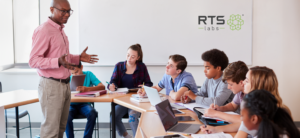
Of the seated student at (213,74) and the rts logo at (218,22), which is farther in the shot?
the rts logo at (218,22)

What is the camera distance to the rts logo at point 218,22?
357 cm

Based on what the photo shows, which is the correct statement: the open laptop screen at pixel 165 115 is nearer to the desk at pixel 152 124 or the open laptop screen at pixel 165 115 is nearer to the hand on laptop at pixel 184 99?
the desk at pixel 152 124

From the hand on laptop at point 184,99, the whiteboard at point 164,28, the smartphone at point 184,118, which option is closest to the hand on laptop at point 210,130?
the smartphone at point 184,118

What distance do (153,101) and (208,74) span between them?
0.58 meters

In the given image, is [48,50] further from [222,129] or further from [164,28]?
[164,28]

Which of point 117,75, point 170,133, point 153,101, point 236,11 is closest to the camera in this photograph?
point 170,133

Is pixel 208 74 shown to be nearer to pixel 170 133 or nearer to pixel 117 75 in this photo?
pixel 170 133

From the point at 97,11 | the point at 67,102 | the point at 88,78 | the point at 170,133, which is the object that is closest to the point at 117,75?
the point at 88,78

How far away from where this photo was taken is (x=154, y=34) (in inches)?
142

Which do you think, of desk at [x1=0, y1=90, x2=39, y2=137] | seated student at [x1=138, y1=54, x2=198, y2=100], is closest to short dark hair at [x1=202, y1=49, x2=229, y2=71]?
seated student at [x1=138, y1=54, x2=198, y2=100]

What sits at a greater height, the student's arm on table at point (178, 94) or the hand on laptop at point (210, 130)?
the student's arm on table at point (178, 94)

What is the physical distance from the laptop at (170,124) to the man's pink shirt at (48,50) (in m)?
0.93

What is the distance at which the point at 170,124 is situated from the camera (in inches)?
58.3

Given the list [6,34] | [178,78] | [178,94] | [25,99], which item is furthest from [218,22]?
[6,34]
